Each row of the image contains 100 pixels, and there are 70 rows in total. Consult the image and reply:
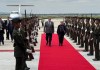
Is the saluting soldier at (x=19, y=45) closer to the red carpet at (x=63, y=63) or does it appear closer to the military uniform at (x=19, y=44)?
the military uniform at (x=19, y=44)

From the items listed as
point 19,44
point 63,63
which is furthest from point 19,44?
point 63,63

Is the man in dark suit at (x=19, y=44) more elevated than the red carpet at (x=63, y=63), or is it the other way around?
the man in dark suit at (x=19, y=44)

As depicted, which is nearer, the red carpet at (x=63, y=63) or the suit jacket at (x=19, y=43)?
the suit jacket at (x=19, y=43)

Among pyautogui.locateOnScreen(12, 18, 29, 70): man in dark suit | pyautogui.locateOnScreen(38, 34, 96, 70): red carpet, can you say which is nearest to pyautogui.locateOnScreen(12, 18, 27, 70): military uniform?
pyautogui.locateOnScreen(12, 18, 29, 70): man in dark suit

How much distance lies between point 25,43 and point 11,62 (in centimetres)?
465

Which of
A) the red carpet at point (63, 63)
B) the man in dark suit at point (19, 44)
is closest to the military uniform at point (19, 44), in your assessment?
the man in dark suit at point (19, 44)

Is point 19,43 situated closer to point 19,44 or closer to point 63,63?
point 19,44

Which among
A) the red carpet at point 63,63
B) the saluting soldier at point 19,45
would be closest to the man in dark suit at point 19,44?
the saluting soldier at point 19,45

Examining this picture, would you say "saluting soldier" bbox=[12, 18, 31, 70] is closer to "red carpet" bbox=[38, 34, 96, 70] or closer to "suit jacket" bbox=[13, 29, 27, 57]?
"suit jacket" bbox=[13, 29, 27, 57]

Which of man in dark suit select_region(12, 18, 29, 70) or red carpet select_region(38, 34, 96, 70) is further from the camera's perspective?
red carpet select_region(38, 34, 96, 70)

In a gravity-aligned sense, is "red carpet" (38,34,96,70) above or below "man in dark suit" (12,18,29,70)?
below

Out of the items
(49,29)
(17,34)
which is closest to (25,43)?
(17,34)

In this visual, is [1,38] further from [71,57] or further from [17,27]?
[17,27]

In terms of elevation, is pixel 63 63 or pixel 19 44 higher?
pixel 19 44
